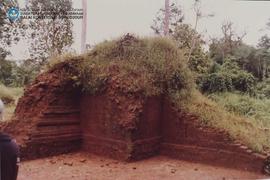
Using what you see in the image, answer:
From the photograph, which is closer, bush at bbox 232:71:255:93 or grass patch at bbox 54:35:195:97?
grass patch at bbox 54:35:195:97

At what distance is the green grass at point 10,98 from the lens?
4625 mm

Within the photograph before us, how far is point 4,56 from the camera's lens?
13.9ft

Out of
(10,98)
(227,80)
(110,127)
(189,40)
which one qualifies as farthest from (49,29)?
(227,80)

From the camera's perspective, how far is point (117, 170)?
4770mm

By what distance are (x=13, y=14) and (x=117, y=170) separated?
1.91m

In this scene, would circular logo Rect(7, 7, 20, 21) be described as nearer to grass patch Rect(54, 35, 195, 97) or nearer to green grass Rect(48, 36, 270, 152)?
green grass Rect(48, 36, 270, 152)

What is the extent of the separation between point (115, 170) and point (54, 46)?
59.1 inches

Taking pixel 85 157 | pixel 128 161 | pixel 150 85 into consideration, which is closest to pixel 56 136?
pixel 85 157

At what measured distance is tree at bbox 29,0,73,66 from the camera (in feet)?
14.8

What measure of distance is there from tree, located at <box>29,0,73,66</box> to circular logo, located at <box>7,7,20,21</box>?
199 mm

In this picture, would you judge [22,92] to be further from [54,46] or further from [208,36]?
[208,36]

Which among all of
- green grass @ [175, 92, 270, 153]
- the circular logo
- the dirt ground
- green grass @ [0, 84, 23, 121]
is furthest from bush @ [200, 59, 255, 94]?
the circular logo

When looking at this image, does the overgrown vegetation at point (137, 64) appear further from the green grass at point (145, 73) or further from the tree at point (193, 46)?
the tree at point (193, 46)

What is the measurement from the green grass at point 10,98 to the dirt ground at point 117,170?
0.61m
